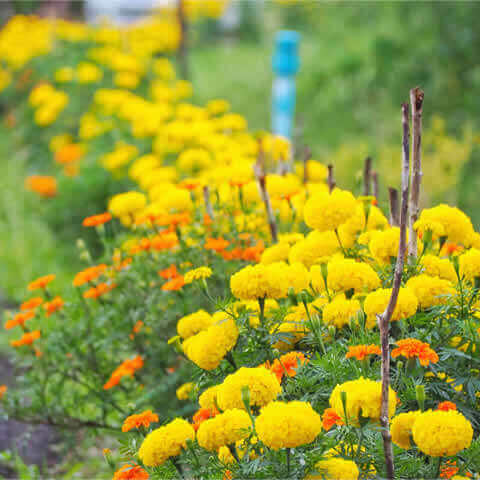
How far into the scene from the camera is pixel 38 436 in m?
3.16

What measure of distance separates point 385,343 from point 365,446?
0.22 meters

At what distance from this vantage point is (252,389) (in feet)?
4.58

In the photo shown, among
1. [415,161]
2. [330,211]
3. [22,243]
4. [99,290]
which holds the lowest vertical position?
[22,243]

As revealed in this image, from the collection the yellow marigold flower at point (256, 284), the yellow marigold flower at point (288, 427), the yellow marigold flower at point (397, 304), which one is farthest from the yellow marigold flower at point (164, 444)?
the yellow marigold flower at point (397, 304)

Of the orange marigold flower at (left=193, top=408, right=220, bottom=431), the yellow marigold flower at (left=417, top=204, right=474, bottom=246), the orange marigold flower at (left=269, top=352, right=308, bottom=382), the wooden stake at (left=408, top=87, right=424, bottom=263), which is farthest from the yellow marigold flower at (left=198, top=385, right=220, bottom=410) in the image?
the yellow marigold flower at (left=417, top=204, right=474, bottom=246)

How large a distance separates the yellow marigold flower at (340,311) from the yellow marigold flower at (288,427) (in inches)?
17.4

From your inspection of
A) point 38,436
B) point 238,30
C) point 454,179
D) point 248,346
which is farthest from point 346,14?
point 238,30

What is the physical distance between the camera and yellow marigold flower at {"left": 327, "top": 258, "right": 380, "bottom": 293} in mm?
1692

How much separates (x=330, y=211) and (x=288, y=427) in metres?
0.75

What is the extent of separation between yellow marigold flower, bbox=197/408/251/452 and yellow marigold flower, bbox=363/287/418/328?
1.26 ft

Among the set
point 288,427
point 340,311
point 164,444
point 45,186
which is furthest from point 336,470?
point 45,186

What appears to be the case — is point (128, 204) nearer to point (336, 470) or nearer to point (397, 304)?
point (397, 304)

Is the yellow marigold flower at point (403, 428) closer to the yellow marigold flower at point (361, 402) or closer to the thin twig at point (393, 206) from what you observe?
the yellow marigold flower at point (361, 402)

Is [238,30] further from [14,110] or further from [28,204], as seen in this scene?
[28,204]
